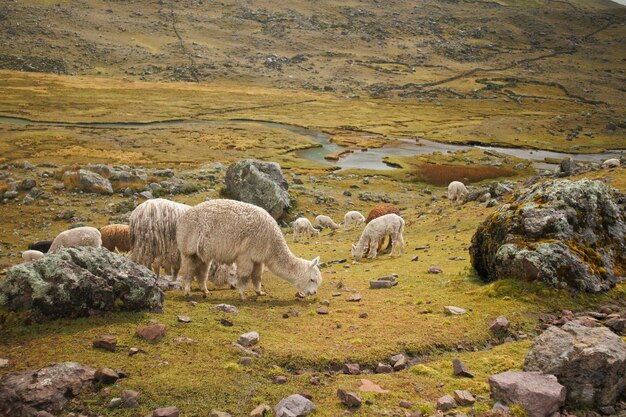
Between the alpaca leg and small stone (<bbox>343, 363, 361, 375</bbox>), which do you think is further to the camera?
the alpaca leg

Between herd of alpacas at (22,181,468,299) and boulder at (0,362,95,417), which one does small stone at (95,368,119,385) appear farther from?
herd of alpacas at (22,181,468,299)

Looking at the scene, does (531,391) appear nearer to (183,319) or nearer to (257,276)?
(183,319)

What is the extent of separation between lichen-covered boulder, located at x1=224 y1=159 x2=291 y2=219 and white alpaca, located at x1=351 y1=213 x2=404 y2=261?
17.4 m

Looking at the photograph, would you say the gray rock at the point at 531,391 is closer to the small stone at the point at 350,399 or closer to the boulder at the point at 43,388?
the small stone at the point at 350,399

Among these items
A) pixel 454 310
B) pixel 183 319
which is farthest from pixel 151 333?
pixel 454 310

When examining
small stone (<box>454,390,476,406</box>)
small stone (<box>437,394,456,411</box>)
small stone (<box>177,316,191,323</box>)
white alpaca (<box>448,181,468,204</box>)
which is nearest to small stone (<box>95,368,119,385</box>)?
small stone (<box>177,316,191,323</box>)

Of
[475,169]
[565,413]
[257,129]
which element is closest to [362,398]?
[565,413]

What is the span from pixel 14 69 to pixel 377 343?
184491mm

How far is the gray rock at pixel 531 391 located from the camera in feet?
27.5

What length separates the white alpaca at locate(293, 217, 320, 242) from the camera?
35500 millimetres

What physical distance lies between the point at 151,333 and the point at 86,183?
35.8 metres

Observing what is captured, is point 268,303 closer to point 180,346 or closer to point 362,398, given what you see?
point 180,346

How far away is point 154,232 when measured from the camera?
1622 centimetres

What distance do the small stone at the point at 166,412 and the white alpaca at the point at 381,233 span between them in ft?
57.7
